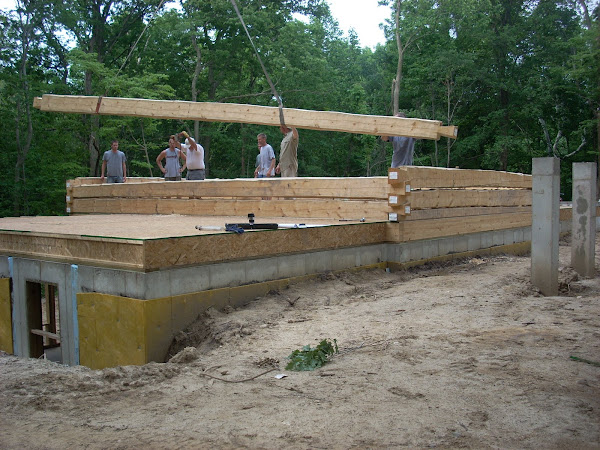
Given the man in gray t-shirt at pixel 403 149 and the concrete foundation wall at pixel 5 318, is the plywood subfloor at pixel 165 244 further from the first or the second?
the man in gray t-shirt at pixel 403 149

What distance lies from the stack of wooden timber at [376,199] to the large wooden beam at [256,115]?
71cm

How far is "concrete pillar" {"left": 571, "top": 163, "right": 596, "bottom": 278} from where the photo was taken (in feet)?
26.1

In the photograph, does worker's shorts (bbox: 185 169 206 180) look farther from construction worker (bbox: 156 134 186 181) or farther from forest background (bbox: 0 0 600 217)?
forest background (bbox: 0 0 600 217)

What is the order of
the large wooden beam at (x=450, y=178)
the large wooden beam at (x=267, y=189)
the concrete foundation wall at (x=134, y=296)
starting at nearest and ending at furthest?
the concrete foundation wall at (x=134, y=296) < the large wooden beam at (x=450, y=178) < the large wooden beam at (x=267, y=189)

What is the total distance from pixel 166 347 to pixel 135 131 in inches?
823

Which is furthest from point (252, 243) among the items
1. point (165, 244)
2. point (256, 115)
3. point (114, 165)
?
point (114, 165)

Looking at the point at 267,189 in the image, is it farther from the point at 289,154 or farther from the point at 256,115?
the point at 289,154

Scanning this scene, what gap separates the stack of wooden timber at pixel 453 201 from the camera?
27.2 ft

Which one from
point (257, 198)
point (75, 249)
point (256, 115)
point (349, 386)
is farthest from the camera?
point (257, 198)

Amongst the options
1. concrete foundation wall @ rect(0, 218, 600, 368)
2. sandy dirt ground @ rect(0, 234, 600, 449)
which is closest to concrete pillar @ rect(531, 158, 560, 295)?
sandy dirt ground @ rect(0, 234, 600, 449)

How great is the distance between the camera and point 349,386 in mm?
3801

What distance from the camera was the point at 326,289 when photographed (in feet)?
23.1

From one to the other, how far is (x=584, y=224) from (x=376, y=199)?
3033mm

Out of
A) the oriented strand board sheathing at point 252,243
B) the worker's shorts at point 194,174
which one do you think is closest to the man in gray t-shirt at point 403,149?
the oriented strand board sheathing at point 252,243
